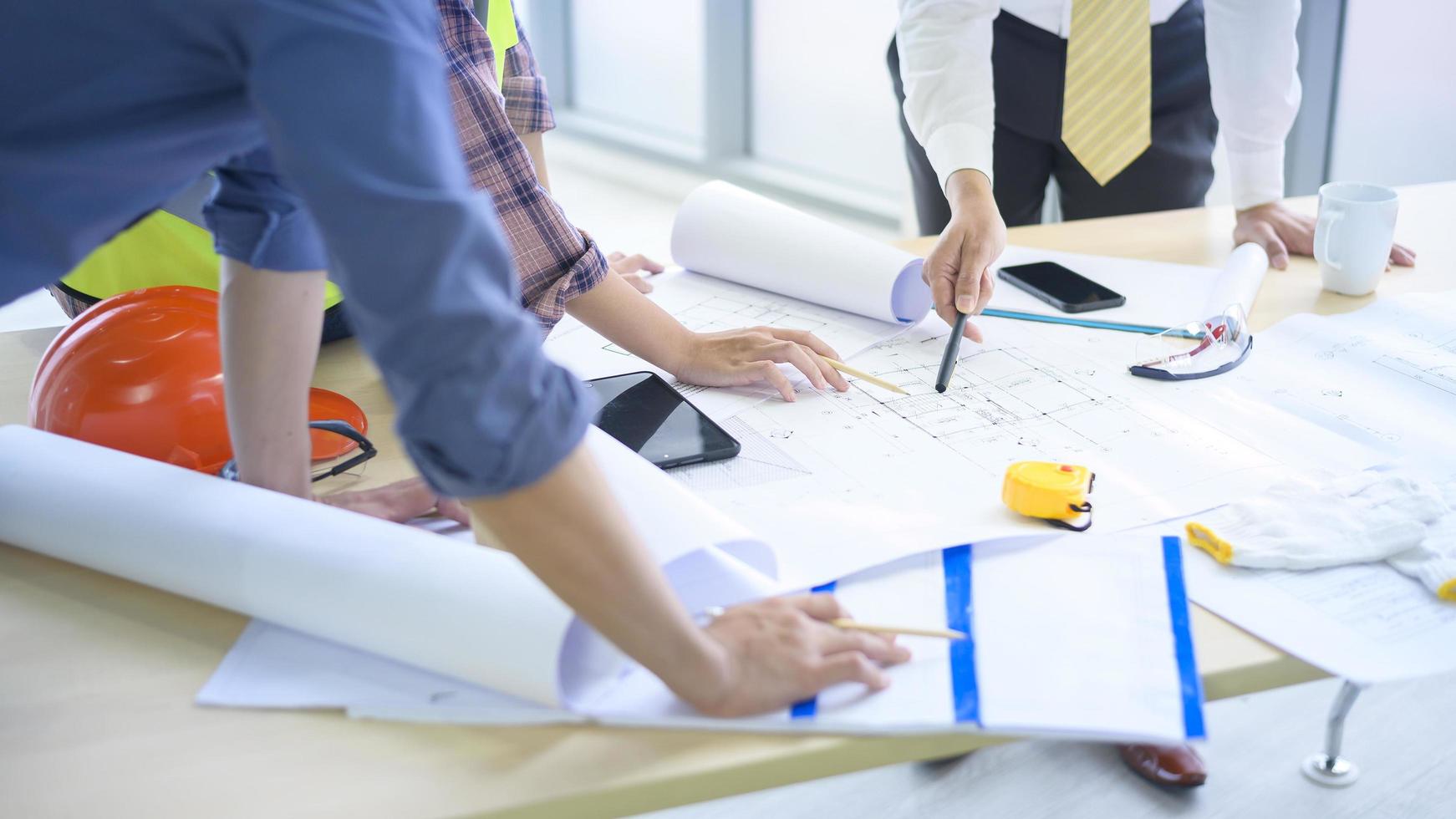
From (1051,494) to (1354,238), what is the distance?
0.71m

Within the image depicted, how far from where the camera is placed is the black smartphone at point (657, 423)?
99cm

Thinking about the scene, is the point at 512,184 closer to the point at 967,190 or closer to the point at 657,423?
the point at 657,423

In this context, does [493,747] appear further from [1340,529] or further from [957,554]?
[1340,529]

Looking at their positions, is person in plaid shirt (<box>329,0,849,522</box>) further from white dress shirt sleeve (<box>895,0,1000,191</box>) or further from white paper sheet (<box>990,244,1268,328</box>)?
white dress shirt sleeve (<box>895,0,1000,191</box>)

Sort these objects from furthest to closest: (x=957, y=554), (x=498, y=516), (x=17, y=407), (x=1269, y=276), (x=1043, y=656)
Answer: (x=1269, y=276) < (x=17, y=407) < (x=957, y=554) < (x=1043, y=656) < (x=498, y=516)

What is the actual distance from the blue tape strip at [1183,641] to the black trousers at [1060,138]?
3.40 ft

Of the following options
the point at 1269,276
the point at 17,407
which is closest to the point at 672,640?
the point at 17,407

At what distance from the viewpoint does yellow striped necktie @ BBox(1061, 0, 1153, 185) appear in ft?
5.04

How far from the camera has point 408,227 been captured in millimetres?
523

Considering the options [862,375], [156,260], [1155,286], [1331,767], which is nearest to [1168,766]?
[1331,767]

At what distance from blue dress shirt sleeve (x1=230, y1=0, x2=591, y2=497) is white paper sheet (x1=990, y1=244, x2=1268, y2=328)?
0.89 m

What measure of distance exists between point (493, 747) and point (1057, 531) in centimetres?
41

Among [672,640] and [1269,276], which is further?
[1269,276]

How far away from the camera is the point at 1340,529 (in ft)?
2.76
